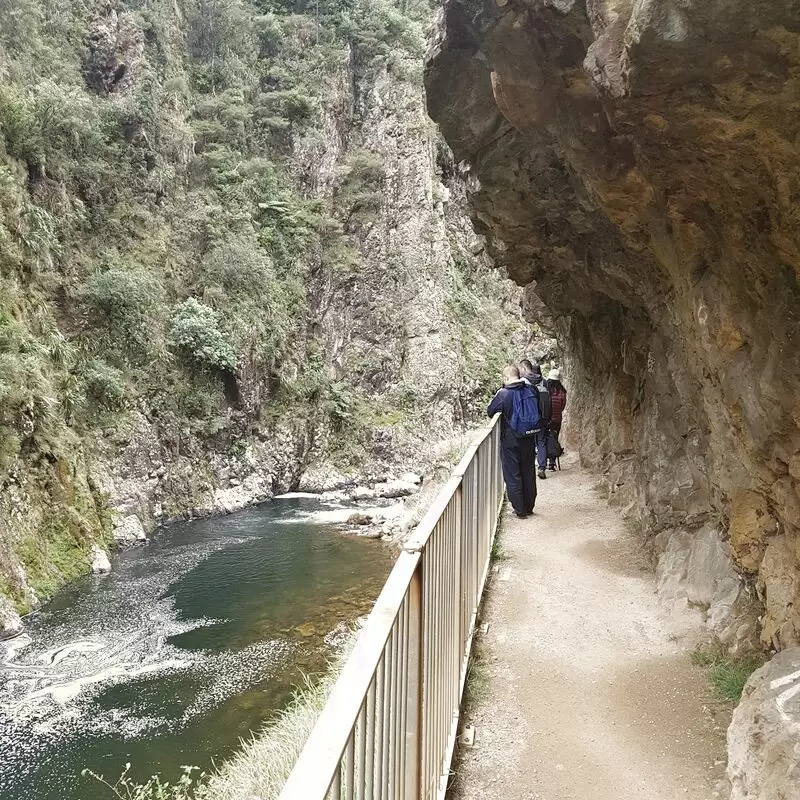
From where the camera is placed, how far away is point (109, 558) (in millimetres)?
15438

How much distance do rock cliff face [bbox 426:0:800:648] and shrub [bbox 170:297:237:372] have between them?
17.0 metres

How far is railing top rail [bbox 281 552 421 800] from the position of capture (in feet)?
3.60

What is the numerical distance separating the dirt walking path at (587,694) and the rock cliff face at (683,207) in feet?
1.54

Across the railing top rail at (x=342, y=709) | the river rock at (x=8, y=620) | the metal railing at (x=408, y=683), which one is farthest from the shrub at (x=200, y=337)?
the railing top rail at (x=342, y=709)

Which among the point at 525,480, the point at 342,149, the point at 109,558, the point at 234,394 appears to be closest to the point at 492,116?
the point at 525,480

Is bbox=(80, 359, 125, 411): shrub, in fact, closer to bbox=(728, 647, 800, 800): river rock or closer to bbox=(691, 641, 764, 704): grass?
bbox=(691, 641, 764, 704): grass

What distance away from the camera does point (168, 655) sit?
1005cm

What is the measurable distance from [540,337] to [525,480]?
22.3 meters

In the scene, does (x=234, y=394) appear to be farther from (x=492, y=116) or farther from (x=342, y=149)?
(x=492, y=116)

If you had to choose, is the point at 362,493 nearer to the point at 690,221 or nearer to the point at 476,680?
the point at 476,680

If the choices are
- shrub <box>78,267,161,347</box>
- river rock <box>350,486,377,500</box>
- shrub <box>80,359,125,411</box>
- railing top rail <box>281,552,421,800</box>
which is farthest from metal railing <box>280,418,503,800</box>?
river rock <box>350,486,377,500</box>

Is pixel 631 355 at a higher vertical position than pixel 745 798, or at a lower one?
higher

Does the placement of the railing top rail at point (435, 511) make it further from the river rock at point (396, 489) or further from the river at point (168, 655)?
the river rock at point (396, 489)

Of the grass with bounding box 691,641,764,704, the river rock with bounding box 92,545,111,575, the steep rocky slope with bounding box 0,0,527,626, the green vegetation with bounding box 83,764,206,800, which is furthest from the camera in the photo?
the steep rocky slope with bounding box 0,0,527,626
